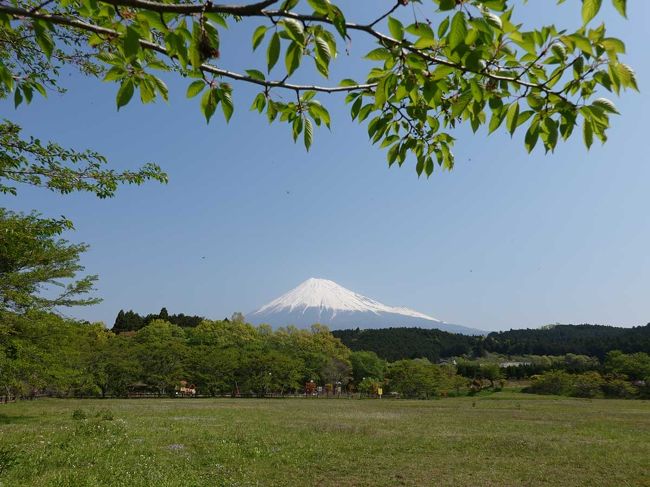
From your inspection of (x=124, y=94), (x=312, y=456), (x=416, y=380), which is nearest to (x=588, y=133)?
(x=124, y=94)

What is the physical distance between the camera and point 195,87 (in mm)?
2377

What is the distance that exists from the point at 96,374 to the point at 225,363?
15.0 metres

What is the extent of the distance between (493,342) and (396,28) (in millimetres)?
169773

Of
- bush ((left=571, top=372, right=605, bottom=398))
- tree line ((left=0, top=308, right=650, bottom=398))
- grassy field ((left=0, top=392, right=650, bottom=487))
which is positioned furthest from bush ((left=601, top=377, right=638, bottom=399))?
grassy field ((left=0, top=392, right=650, bottom=487))

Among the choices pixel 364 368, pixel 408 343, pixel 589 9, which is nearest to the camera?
pixel 589 9

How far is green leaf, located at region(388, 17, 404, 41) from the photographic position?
2.07 metres

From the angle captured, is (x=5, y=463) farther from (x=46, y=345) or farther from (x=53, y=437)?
(x=46, y=345)

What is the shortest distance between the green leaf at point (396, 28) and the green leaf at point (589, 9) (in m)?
0.76

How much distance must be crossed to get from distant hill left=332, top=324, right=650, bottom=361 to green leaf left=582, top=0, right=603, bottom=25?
362ft

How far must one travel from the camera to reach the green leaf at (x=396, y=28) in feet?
6.79

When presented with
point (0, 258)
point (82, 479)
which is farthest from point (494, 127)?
point (0, 258)

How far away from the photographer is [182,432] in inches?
686

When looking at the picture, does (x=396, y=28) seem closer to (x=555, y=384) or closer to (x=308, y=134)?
(x=308, y=134)

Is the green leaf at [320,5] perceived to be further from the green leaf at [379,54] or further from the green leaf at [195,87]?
the green leaf at [195,87]
